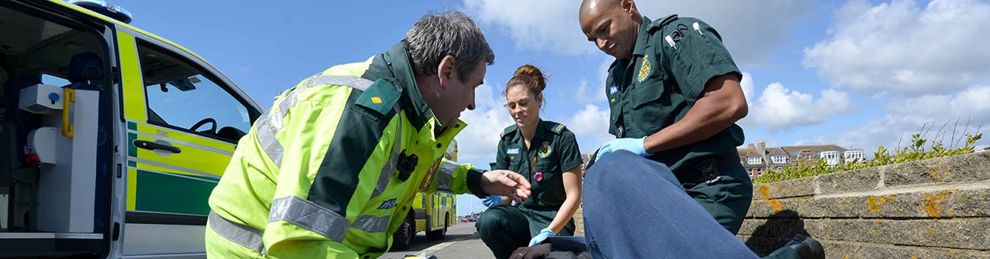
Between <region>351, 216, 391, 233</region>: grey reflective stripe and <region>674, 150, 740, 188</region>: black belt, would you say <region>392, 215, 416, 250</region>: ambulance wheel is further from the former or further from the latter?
<region>351, 216, 391, 233</region>: grey reflective stripe

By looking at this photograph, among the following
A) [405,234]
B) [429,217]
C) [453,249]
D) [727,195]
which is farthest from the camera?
[429,217]

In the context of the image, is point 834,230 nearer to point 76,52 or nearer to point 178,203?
point 178,203

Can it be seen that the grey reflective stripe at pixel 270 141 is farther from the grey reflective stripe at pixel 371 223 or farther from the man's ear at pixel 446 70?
the man's ear at pixel 446 70

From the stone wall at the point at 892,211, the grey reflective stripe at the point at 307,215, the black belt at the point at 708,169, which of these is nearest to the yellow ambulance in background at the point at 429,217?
the stone wall at the point at 892,211

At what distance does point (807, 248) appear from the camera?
1.58 meters

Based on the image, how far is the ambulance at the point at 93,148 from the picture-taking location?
3.63 meters

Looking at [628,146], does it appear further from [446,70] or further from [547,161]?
[547,161]

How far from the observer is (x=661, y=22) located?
244 centimetres

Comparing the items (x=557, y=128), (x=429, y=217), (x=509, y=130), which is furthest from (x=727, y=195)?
(x=429, y=217)

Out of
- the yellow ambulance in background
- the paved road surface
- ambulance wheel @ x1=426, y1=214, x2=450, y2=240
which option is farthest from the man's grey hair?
ambulance wheel @ x1=426, y1=214, x2=450, y2=240

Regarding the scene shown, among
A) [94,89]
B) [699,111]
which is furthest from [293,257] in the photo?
[94,89]

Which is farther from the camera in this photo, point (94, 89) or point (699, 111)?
point (94, 89)

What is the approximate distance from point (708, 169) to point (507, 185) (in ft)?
2.27

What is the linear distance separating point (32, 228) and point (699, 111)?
3.81 meters
